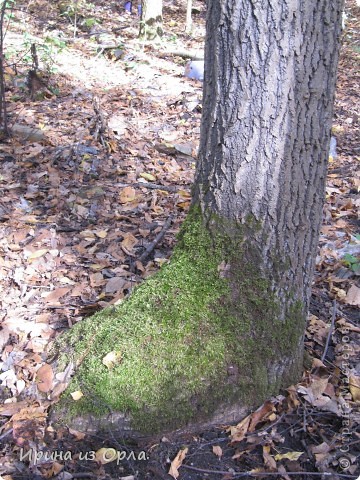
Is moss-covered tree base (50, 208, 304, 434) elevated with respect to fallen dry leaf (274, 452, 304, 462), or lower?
elevated

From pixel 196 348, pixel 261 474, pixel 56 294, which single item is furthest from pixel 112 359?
pixel 56 294

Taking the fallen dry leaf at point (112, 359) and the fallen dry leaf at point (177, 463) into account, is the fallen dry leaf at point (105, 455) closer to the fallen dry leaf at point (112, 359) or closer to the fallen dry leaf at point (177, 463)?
the fallen dry leaf at point (177, 463)

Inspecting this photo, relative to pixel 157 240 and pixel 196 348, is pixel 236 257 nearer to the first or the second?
pixel 196 348

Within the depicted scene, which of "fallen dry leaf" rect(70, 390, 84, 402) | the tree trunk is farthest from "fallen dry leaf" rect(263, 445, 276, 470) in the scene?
the tree trunk

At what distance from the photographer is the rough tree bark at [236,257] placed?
6.64ft

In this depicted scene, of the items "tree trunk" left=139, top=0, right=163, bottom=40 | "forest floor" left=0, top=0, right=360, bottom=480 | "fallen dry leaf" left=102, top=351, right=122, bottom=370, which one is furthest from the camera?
"tree trunk" left=139, top=0, right=163, bottom=40

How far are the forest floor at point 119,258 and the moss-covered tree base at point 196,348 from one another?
111 mm

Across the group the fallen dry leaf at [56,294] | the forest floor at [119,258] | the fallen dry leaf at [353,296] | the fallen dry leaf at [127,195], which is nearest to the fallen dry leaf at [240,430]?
the forest floor at [119,258]

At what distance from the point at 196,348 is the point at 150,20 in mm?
8991

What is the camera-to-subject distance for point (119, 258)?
3645mm

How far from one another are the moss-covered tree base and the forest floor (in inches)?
4.4

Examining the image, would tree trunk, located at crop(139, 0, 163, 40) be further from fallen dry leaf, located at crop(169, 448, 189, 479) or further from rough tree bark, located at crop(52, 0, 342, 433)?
fallen dry leaf, located at crop(169, 448, 189, 479)

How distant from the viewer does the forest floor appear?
223cm

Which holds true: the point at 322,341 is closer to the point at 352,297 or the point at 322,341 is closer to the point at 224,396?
the point at 352,297
